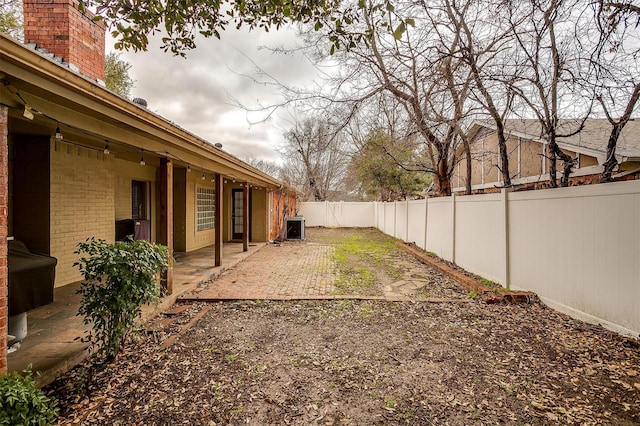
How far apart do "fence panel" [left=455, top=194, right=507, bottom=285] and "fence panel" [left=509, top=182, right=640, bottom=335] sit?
38cm

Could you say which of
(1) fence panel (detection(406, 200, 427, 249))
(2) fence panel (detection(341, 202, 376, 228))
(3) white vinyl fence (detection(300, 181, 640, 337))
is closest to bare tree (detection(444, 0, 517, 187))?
(3) white vinyl fence (detection(300, 181, 640, 337))

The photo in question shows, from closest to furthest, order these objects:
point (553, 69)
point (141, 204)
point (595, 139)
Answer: point (553, 69) < point (141, 204) < point (595, 139)

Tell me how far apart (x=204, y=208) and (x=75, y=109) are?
26.4 ft

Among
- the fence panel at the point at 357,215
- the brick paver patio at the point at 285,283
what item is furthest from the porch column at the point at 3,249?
the fence panel at the point at 357,215

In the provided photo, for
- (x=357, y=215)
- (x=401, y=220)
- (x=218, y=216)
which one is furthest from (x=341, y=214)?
(x=218, y=216)

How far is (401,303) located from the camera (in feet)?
17.0

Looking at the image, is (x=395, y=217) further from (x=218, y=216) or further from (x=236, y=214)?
(x=218, y=216)

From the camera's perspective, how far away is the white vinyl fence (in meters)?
3.39

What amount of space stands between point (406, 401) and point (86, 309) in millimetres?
2771

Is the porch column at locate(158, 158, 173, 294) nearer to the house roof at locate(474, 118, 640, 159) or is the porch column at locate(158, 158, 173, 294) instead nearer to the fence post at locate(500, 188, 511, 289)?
the fence post at locate(500, 188, 511, 289)

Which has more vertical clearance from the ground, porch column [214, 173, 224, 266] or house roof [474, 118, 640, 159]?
house roof [474, 118, 640, 159]

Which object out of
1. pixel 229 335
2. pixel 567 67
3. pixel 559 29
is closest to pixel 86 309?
pixel 229 335

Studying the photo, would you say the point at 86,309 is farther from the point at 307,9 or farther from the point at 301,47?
the point at 301,47

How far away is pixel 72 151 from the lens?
18.5ft
